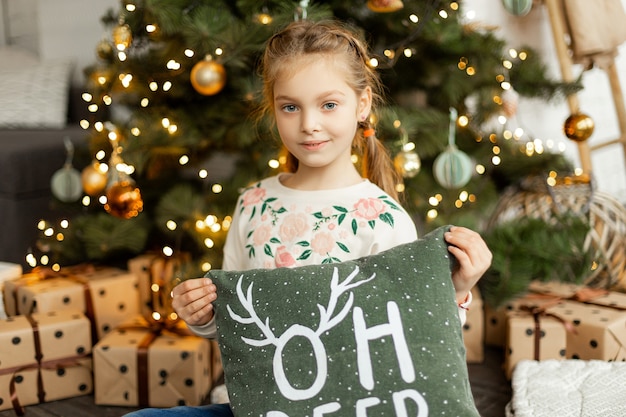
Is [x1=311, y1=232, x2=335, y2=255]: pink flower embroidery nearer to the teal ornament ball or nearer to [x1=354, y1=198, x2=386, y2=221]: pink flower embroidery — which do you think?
[x1=354, y1=198, x2=386, y2=221]: pink flower embroidery

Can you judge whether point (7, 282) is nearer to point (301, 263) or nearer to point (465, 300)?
point (301, 263)

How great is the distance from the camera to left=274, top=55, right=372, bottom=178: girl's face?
107 cm

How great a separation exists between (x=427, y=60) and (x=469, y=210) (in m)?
0.45

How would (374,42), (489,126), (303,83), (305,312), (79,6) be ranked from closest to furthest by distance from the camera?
(305,312)
(303,83)
(374,42)
(489,126)
(79,6)

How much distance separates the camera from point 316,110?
1.07m

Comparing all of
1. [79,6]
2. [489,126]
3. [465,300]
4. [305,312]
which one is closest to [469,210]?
[489,126]

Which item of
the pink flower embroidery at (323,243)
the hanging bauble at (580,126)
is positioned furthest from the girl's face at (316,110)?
the hanging bauble at (580,126)

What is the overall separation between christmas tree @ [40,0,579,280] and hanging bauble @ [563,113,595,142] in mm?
88

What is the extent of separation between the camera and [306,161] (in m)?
1.11

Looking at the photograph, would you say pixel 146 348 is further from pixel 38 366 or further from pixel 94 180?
pixel 94 180

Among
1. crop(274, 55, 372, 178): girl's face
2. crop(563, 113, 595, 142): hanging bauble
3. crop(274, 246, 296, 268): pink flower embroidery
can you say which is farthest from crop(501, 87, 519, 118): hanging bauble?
crop(274, 246, 296, 268): pink flower embroidery

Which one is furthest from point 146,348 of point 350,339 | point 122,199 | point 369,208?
point 350,339

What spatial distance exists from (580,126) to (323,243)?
1.13 meters

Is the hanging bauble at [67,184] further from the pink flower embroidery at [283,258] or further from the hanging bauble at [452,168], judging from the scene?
the pink flower embroidery at [283,258]
